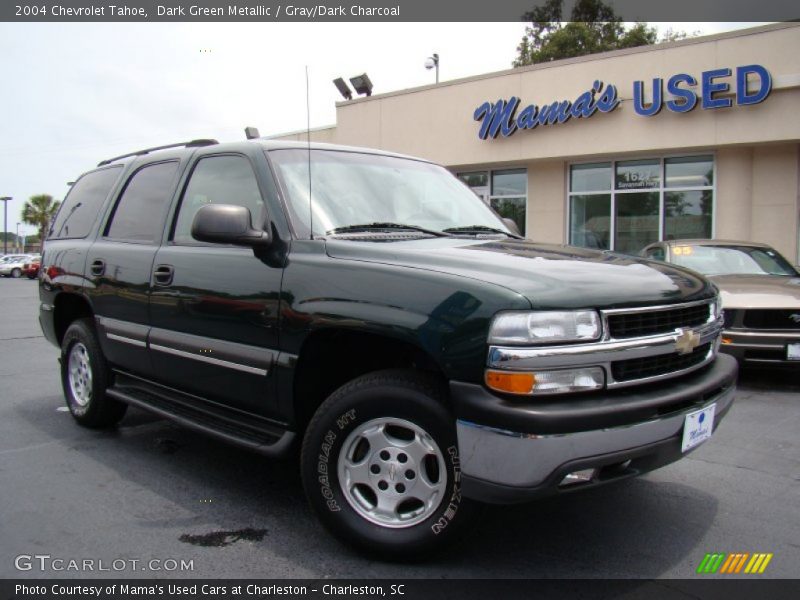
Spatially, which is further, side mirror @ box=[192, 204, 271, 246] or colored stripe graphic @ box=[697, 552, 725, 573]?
side mirror @ box=[192, 204, 271, 246]

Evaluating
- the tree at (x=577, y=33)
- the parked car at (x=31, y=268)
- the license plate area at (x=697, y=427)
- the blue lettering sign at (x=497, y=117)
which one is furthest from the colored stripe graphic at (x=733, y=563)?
the parked car at (x=31, y=268)

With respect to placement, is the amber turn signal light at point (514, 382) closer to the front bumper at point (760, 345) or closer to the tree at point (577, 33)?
the front bumper at point (760, 345)

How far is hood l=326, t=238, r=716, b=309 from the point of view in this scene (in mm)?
2551

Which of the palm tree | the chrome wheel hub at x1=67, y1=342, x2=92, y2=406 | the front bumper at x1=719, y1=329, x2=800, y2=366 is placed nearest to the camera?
the chrome wheel hub at x1=67, y1=342, x2=92, y2=406

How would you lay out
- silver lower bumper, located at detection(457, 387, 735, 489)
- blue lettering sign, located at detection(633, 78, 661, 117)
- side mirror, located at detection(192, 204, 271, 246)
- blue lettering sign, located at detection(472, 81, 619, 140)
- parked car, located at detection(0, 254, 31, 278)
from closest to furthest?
silver lower bumper, located at detection(457, 387, 735, 489)
side mirror, located at detection(192, 204, 271, 246)
blue lettering sign, located at detection(633, 78, 661, 117)
blue lettering sign, located at detection(472, 81, 619, 140)
parked car, located at detection(0, 254, 31, 278)

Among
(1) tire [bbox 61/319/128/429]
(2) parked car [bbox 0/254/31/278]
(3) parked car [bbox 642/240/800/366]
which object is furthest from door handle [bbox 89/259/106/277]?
(2) parked car [bbox 0/254/31/278]

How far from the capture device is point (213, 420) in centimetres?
358

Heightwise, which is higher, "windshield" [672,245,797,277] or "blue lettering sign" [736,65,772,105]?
"blue lettering sign" [736,65,772,105]

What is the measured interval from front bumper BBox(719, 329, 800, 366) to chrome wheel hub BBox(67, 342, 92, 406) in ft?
17.3

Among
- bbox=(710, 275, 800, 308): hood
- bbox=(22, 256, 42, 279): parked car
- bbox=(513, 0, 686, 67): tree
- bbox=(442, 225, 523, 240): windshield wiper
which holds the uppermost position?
bbox=(513, 0, 686, 67): tree

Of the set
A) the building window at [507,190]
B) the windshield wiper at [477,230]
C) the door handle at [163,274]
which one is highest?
the building window at [507,190]

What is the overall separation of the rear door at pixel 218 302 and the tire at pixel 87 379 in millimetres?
853

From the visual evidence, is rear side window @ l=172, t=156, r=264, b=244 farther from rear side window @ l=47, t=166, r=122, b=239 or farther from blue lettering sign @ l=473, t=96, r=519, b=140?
blue lettering sign @ l=473, t=96, r=519, b=140

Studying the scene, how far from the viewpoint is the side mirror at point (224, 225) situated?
309 cm
